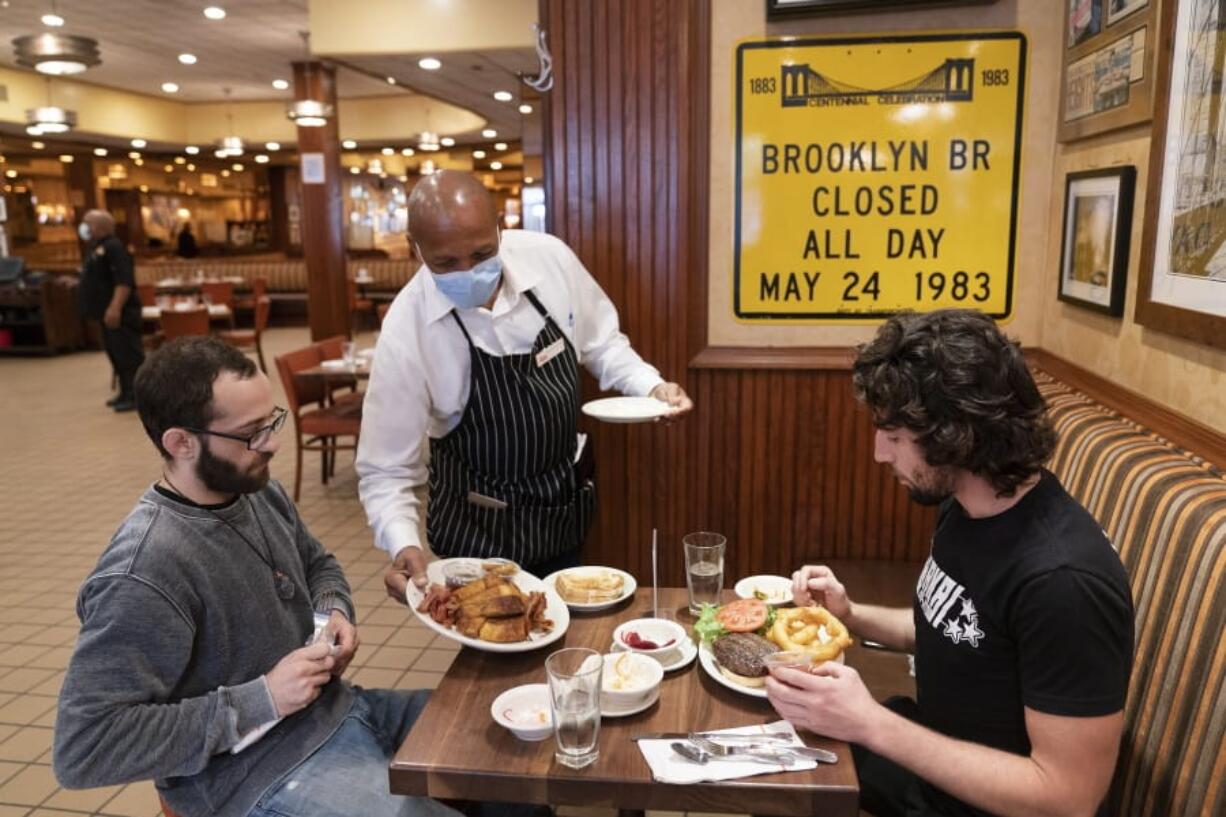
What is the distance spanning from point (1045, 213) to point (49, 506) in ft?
19.7

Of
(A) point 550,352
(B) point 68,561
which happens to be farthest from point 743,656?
(B) point 68,561

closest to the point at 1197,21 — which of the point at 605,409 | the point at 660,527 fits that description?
the point at 605,409

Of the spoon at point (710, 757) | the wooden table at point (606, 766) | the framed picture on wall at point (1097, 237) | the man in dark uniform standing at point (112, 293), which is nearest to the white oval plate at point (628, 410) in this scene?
the wooden table at point (606, 766)

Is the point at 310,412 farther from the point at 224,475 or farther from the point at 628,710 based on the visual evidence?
the point at 628,710

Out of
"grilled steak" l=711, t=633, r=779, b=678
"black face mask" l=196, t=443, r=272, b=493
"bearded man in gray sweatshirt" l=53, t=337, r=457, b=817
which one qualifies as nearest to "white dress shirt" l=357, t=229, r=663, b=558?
"bearded man in gray sweatshirt" l=53, t=337, r=457, b=817

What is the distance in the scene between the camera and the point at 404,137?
14344mm

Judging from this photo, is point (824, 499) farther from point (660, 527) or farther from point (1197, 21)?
point (1197, 21)

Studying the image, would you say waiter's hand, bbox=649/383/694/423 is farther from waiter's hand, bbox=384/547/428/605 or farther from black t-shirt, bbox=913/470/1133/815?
black t-shirt, bbox=913/470/1133/815

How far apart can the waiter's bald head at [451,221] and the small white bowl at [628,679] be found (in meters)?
1.05

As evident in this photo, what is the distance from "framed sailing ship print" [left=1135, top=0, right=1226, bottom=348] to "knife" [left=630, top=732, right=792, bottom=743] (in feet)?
3.92

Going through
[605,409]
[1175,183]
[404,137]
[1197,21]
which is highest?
[404,137]

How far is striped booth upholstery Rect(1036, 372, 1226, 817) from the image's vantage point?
4.58 feet

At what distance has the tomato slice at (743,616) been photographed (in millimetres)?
1744

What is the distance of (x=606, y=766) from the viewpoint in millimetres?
1398
